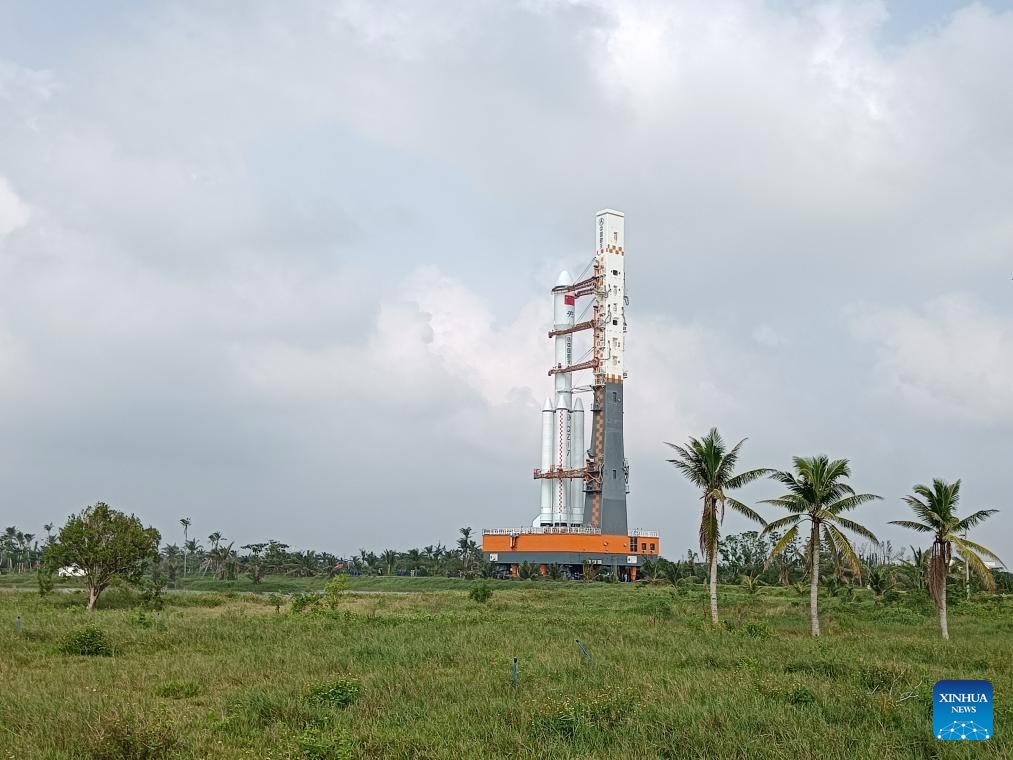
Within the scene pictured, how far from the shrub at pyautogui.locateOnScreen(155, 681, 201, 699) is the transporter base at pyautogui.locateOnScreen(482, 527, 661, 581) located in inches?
2583

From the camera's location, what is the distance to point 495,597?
199ft

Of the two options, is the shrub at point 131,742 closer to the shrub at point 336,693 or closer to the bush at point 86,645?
the shrub at point 336,693

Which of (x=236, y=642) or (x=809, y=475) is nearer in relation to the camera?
(x=236, y=642)

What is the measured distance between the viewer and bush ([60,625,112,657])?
2661 cm

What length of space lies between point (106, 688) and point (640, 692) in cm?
1181

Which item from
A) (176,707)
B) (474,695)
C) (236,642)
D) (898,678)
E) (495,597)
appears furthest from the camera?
(495,597)

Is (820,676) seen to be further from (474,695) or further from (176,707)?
(176,707)

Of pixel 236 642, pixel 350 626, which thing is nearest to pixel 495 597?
pixel 350 626

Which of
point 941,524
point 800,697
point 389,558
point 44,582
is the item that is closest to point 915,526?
point 941,524

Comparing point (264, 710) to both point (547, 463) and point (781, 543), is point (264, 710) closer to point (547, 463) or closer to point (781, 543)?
point (781, 543)

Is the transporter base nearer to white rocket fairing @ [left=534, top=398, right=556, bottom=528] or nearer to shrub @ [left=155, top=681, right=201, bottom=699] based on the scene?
white rocket fairing @ [left=534, top=398, right=556, bottom=528]

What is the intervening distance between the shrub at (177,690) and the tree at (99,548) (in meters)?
31.8

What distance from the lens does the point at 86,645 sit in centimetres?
2675

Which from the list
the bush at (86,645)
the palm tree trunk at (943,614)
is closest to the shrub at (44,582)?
the bush at (86,645)
